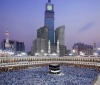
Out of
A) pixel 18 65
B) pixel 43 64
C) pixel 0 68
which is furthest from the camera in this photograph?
pixel 43 64

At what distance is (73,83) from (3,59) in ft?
217

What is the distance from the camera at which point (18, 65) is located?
10856 centimetres

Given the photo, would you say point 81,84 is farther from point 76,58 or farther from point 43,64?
point 76,58

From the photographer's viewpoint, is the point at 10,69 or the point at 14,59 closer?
the point at 10,69

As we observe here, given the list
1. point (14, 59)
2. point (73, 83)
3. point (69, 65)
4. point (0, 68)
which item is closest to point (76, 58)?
point (69, 65)

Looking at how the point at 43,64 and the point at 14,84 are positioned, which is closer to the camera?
the point at 14,84

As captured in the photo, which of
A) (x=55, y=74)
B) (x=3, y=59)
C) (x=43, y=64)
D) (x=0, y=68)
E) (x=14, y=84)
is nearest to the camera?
(x=14, y=84)

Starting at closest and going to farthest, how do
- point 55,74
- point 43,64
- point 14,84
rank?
1. point 14,84
2. point 55,74
3. point 43,64

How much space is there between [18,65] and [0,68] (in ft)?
53.2

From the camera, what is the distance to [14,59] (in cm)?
13175

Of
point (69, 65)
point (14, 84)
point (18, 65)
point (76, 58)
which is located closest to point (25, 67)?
point (18, 65)

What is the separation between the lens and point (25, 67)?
372 feet

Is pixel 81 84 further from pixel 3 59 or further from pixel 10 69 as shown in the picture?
pixel 3 59

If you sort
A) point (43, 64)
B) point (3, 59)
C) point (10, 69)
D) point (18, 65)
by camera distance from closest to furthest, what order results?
1. point (10, 69)
2. point (18, 65)
3. point (3, 59)
4. point (43, 64)
